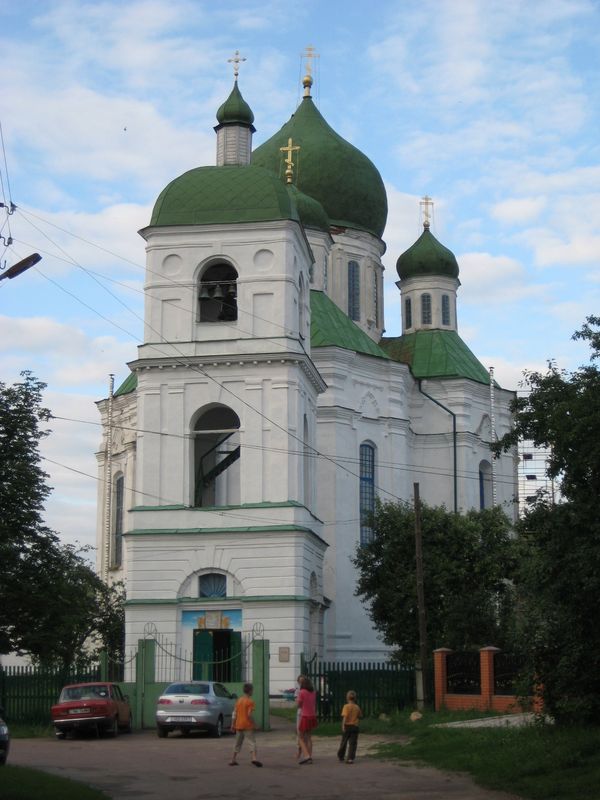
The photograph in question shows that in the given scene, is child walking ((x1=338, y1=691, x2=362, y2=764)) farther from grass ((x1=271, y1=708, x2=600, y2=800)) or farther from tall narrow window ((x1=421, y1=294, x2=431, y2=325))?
tall narrow window ((x1=421, y1=294, x2=431, y2=325))

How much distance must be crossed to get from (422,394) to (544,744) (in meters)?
31.8

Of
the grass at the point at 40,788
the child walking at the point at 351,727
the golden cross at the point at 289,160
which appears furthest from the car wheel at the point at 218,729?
the golden cross at the point at 289,160

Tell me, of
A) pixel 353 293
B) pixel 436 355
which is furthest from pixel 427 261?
pixel 436 355

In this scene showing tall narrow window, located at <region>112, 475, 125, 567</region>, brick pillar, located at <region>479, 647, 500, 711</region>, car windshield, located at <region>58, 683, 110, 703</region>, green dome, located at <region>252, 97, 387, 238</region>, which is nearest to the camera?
car windshield, located at <region>58, 683, 110, 703</region>

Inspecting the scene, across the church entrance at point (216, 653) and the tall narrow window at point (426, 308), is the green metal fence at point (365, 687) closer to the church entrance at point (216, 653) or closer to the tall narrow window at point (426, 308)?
the church entrance at point (216, 653)

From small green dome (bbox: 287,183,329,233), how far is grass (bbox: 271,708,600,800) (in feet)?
93.2

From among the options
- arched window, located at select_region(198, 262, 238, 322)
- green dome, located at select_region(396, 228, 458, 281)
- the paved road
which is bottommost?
the paved road

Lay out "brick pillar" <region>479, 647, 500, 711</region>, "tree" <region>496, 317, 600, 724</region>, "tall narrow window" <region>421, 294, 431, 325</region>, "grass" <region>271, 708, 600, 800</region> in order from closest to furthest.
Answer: "grass" <region>271, 708, 600, 800</region> → "tree" <region>496, 317, 600, 724</region> → "brick pillar" <region>479, 647, 500, 711</region> → "tall narrow window" <region>421, 294, 431, 325</region>

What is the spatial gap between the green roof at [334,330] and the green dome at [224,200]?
367 inches

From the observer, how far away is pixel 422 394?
51.3m

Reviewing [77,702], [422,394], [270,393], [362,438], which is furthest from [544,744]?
[422,394]

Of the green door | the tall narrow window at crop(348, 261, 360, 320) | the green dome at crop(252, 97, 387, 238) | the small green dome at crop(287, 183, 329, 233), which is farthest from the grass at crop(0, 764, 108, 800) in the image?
the green dome at crop(252, 97, 387, 238)

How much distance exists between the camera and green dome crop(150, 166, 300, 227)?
3759 cm

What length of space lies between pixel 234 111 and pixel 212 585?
571 inches
